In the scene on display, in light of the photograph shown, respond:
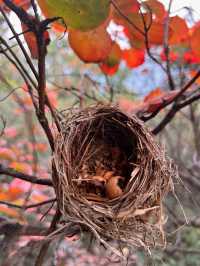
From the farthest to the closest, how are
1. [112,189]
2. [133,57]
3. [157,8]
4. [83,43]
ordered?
[133,57], [157,8], [83,43], [112,189]

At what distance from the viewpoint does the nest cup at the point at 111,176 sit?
0.73m

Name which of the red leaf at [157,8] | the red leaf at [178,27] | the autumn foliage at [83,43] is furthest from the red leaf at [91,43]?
the red leaf at [178,27]

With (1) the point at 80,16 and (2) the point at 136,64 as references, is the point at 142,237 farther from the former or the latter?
(2) the point at 136,64

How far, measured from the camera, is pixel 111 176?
91 cm

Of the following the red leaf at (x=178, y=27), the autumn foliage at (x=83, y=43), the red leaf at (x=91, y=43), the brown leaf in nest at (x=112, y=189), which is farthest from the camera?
the red leaf at (x=178, y=27)

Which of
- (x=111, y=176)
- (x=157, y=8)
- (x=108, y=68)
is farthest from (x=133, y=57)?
(x=111, y=176)

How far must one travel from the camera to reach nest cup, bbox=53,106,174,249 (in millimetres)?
725

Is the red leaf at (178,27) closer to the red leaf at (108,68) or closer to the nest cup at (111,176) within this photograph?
the red leaf at (108,68)

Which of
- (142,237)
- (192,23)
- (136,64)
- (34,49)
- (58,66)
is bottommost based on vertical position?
(142,237)

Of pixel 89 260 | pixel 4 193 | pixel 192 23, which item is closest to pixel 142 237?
pixel 192 23

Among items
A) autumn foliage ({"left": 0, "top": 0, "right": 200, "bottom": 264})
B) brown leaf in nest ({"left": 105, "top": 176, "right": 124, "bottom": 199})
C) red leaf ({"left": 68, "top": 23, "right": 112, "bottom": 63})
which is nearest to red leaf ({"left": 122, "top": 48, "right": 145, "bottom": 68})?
autumn foliage ({"left": 0, "top": 0, "right": 200, "bottom": 264})

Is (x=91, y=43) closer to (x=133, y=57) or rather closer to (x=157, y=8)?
(x=157, y=8)

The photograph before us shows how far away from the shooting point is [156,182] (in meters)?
0.78

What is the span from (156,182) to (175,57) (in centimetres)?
108
